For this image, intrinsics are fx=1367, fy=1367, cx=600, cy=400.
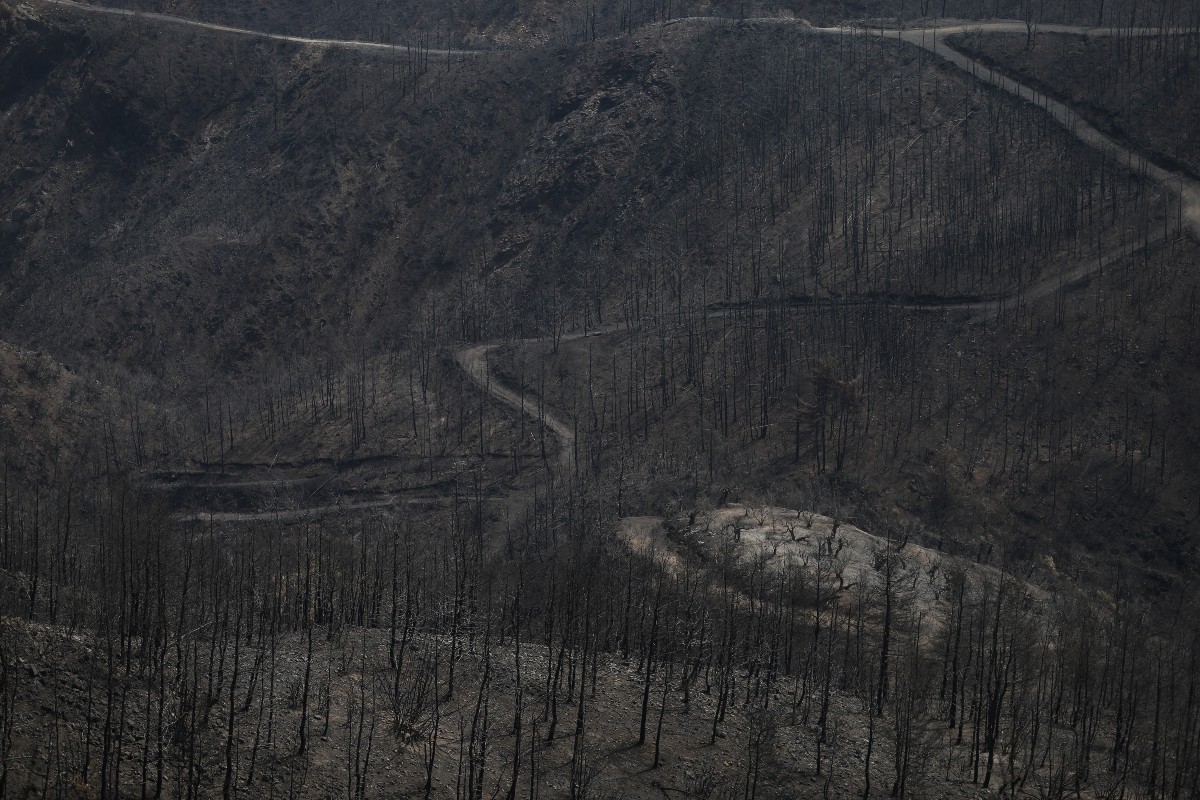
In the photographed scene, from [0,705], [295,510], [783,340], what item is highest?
[783,340]

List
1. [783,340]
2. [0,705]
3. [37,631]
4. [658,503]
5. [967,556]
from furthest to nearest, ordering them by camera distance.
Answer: [783,340] < [658,503] < [967,556] < [37,631] < [0,705]

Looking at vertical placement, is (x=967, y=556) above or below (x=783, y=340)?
below

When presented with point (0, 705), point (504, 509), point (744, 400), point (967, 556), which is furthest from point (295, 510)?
point (0, 705)

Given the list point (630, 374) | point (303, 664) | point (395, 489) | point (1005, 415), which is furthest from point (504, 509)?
point (303, 664)

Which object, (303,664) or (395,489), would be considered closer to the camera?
(303,664)

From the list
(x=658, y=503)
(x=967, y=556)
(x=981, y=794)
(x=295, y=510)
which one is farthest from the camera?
(x=295, y=510)

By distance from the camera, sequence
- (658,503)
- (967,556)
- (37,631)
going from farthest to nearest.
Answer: (658,503), (967,556), (37,631)

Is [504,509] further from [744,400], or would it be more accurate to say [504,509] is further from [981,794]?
[981,794]

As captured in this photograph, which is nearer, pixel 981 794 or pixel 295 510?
pixel 981 794

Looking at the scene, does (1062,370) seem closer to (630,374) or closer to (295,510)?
(630,374)
